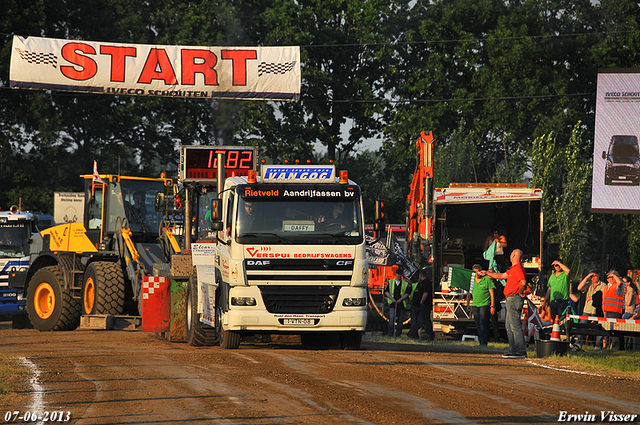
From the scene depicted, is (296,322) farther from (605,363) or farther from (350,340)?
(605,363)

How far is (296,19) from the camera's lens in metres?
48.0

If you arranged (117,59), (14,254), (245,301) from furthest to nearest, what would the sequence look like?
(117,59), (14,254), (245,301)

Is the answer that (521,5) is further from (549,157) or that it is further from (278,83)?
(278,83)

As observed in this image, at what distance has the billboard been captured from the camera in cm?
2653

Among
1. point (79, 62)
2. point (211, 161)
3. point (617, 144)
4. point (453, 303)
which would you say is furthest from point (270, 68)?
point (617, 144)

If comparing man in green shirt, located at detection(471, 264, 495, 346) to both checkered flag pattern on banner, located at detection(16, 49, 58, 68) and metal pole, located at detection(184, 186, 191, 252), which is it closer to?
metal pole, located at detection(184, 186, 191, 252)

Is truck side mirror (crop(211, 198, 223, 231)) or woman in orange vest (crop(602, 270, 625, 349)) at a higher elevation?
truck side mirror (crop(211, 198, 223, 231))

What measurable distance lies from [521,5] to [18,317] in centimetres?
3413

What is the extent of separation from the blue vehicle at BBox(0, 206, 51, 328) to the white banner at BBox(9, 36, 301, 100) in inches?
162

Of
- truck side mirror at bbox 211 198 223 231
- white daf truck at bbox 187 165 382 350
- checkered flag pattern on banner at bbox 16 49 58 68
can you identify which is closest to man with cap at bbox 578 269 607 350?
white daf truck at bbox 187 165 382 350

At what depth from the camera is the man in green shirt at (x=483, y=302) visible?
1894cm

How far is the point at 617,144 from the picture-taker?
2683cm

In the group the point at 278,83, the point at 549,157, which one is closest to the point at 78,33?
the point at 278,83

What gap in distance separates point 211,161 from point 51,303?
6.51m
